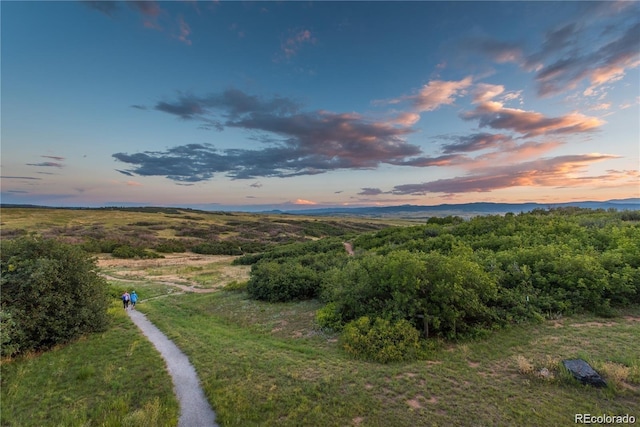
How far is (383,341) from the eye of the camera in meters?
12.9

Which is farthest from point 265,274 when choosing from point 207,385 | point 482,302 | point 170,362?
point 482,302

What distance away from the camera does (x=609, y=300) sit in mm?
14289

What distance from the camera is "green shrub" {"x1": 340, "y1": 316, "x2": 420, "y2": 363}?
484 inches

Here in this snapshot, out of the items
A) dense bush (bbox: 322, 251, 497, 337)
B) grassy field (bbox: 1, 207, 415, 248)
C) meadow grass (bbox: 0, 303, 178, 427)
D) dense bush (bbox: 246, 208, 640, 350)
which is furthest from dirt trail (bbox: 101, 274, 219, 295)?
grassy field (bbox: 1, 207, 415, 248)

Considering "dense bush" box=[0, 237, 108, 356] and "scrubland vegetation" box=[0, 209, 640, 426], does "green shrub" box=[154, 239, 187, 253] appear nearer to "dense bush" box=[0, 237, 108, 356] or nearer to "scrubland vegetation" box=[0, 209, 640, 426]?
"scrubland vegetation" box=[0, 209, 640, 426]

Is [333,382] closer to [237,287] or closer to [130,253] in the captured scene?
[237,287]

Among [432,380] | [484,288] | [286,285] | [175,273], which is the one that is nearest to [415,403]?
[432,380]

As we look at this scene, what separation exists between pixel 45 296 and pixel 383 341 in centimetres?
1729

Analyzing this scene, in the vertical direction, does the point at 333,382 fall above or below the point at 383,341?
below

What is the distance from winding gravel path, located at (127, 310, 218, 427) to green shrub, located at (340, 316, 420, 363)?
245 inches

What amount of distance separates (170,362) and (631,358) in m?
17.8

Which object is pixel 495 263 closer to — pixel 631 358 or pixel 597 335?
pixel 597 335

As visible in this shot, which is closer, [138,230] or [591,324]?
[591,324]

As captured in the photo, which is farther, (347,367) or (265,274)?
(265,274)
